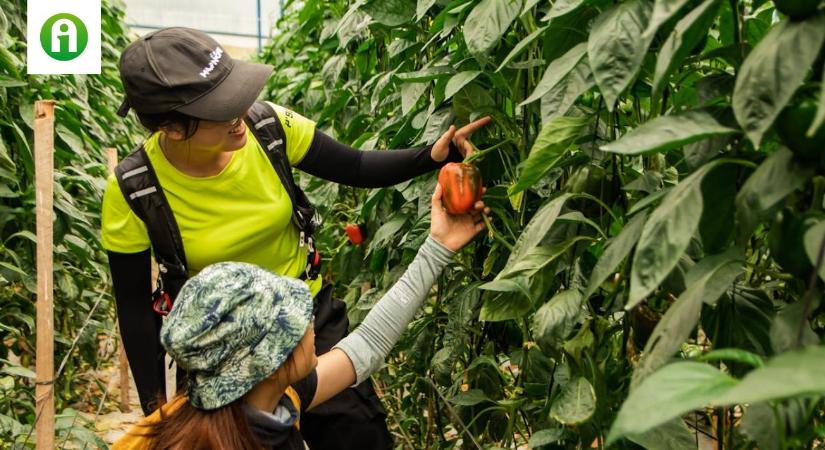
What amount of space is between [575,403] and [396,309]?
1.85ft

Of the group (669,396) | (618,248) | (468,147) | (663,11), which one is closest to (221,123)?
(468,147)

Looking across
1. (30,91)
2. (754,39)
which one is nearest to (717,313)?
(754,39)

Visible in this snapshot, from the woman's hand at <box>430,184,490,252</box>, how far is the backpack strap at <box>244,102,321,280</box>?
0.39 metres

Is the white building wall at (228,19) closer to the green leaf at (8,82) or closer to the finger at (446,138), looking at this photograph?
the green leaf at (8,82)

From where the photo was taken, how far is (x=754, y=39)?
4.13 ft

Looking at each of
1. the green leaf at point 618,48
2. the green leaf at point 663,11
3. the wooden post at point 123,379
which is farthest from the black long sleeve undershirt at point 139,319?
the wooden post at point 123,379

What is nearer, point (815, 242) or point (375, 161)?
point (815, 242)

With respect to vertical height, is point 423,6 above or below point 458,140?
above

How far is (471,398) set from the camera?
1.74m

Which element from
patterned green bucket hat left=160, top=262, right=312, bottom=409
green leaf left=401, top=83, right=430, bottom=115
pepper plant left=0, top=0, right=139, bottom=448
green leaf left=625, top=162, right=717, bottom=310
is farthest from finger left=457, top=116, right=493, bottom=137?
pepper plant left=0, top=0, right=139, bottom=448

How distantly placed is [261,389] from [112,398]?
2618 mm

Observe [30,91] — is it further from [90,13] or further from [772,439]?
[772,439]

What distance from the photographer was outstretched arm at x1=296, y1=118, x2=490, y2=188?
176 cm

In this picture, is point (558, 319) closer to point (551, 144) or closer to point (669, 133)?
point (551, 144)
